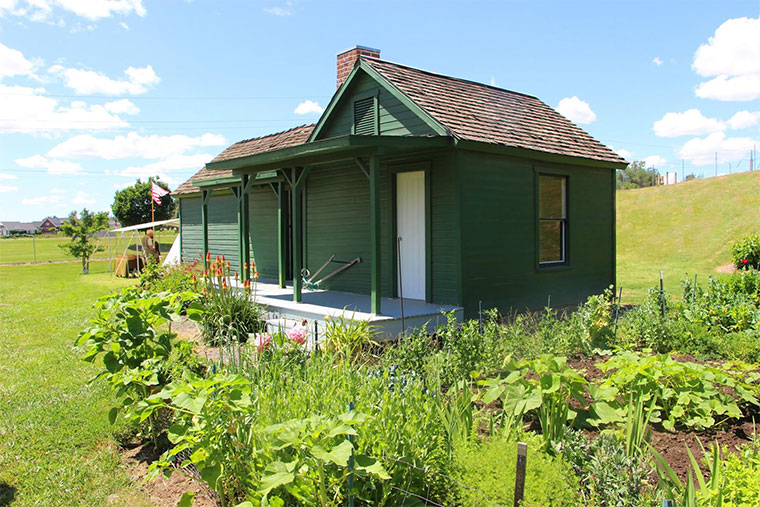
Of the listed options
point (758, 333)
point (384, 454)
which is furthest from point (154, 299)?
point (758, 333)

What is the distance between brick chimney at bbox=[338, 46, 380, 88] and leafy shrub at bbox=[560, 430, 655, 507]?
10299 mm

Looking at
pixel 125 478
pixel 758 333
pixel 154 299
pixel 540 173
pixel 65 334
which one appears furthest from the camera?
pixel 540 173

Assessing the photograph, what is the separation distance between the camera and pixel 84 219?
24688 millimetres

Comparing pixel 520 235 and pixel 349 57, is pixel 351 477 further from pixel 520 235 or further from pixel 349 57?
pixel 349 57

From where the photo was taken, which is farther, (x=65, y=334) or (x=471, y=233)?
(x=65, y=334)

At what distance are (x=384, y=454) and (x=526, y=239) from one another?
24.4ft

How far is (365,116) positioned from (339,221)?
2171 mm

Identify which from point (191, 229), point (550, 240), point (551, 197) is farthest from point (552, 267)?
point (191, 229)

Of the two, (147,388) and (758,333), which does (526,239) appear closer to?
(758,333)

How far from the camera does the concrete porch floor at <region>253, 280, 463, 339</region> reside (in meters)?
7.80

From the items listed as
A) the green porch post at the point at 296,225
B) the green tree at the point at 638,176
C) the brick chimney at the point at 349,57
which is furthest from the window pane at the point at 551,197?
the green tree at the point at 638,176

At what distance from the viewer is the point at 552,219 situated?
10453mm

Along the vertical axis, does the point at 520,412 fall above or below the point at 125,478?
above

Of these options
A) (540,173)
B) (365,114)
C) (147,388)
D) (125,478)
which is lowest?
(125,478)
